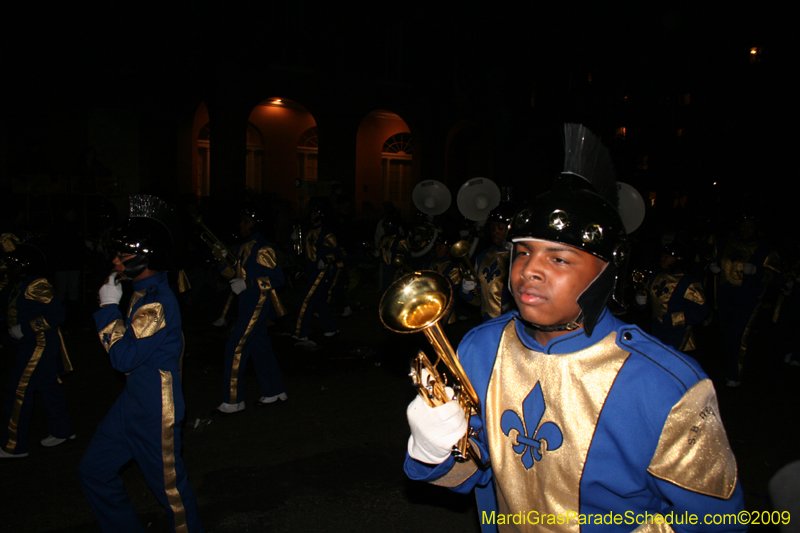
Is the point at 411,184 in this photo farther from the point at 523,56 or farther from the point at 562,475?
the point at 562,475

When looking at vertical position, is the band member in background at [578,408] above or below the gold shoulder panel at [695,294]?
above

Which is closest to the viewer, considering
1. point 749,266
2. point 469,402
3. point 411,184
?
point 469,402

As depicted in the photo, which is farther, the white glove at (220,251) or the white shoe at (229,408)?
the white glove at (220,251)

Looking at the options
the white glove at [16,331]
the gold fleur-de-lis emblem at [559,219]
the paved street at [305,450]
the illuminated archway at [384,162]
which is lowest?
the paved street at [305,450]

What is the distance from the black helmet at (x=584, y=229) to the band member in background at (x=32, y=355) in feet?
15.2

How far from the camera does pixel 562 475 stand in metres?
1.77

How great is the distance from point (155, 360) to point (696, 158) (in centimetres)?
2881

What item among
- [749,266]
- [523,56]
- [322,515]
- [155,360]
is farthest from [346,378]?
[523,56]

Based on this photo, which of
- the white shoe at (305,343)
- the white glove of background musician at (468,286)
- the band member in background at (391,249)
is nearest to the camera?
the white glove of background musician at (468,286)

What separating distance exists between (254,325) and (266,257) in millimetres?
782

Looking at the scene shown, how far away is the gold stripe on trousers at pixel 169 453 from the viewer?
3217 mm

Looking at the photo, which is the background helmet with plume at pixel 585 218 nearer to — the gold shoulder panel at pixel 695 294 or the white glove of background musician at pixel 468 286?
the white glove of background musician at pixel 468 286

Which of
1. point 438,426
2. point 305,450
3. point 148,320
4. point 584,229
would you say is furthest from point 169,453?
point 584,229

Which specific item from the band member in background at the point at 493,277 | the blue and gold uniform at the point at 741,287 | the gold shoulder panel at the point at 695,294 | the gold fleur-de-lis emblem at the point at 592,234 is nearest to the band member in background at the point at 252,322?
the band member in background at the point at 493,277
